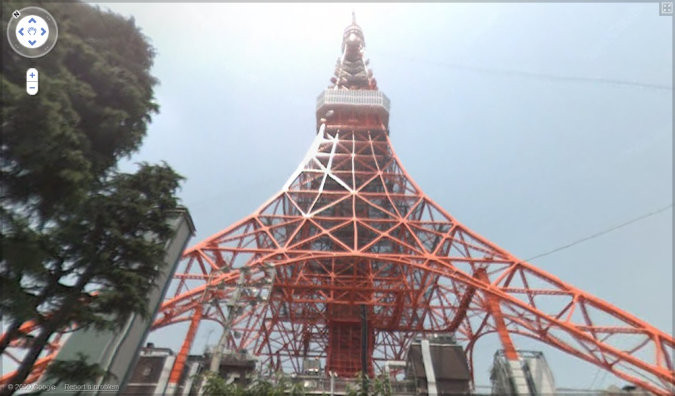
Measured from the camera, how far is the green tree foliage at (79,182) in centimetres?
525

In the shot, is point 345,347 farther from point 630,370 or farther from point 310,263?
point 630,370

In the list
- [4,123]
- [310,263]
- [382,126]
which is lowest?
[4,123]

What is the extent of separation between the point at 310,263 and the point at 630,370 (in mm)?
15300

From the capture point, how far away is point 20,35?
17.5 ft

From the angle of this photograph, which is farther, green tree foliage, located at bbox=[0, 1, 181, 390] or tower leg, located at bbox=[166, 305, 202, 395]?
tower leg, located at bbox=[166, 305, 202, 395]

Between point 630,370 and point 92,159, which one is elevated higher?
point 92,159

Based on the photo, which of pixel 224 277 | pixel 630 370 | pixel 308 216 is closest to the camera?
pixel 630 370

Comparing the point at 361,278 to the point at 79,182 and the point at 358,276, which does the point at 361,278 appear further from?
the point at 79,182

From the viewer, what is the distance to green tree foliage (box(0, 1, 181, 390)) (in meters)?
5.25

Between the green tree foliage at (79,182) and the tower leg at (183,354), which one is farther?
the tower leg at (183,354)

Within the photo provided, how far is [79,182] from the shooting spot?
19.3 feet

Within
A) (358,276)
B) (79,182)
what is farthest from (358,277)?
(79,182)

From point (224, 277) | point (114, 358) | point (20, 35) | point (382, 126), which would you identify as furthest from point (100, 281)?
point (382, 126)

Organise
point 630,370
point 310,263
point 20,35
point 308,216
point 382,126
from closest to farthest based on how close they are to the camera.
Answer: point 20,35, point 630,370, point 308,216, point 310,263, point 382,126
